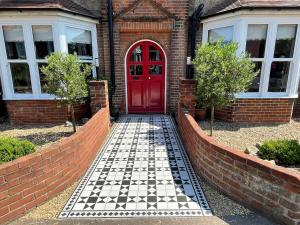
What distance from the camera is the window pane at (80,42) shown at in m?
Result: 6.26

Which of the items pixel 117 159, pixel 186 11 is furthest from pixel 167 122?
pixel 186 11

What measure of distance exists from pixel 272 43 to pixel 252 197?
182 inches

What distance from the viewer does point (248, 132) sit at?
18.5ft

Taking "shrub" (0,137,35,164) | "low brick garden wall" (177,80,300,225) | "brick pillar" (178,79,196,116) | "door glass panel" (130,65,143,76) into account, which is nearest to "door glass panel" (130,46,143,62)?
"door glass panel" (130,65,143,76)

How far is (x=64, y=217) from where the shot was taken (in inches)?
114

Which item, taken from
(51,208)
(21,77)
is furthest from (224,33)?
(21,77)

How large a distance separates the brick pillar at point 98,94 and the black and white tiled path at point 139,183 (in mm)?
976

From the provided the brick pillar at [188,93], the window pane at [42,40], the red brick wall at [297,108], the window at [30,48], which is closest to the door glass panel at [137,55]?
the window at [30,48]

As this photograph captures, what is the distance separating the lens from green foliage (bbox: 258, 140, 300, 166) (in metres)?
3.87

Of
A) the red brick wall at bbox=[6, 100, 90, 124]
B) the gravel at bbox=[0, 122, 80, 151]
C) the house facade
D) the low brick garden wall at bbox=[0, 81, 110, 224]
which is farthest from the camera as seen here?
the red brick wall at bbox=[6, 100, 90, 124]

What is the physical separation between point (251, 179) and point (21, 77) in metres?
6.60

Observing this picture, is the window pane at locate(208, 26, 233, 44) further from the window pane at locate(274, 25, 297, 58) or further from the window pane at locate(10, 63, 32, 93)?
the window pane at locate(10, 63, 32, 93)

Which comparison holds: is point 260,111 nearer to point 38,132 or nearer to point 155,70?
point 155,70

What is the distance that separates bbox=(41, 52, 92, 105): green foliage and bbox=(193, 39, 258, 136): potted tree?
2.85 m
